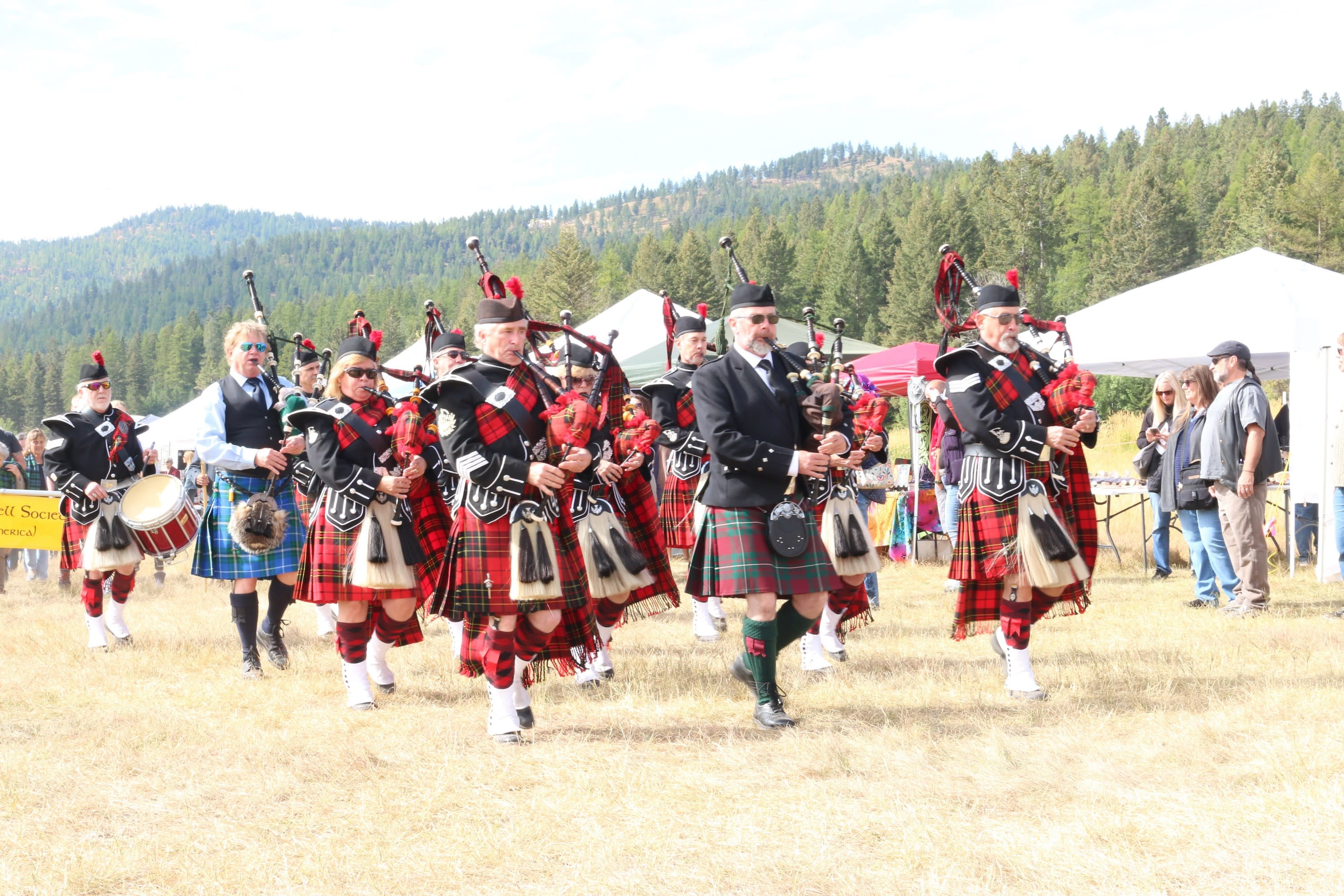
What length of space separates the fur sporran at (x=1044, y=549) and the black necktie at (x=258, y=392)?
3891 mm

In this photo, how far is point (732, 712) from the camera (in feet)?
16.4

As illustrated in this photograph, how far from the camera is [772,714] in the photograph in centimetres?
469

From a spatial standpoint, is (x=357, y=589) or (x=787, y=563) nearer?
(x=787, y=563)

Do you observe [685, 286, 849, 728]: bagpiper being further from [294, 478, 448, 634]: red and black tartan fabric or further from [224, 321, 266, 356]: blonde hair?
[224, 321, 266, 356]: blonde hair

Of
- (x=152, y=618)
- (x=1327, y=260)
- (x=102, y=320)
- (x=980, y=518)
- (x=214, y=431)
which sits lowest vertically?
(x=152, y=618)

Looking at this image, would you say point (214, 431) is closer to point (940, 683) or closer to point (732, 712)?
point (732, 712)

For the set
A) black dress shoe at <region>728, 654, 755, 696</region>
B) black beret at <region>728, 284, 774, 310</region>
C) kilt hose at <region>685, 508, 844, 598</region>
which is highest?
black beret at <region>728, 284, 774, 310</region>

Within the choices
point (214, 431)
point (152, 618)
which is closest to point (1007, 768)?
point (214, 431)

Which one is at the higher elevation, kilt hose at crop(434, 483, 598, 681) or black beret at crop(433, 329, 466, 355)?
black beret at crop(433, 329, 466, 355)

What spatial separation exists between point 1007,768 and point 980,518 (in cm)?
135

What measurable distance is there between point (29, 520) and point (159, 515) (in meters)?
4.66

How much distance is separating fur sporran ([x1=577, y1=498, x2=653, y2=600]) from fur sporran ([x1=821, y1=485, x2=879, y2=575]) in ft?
3.06

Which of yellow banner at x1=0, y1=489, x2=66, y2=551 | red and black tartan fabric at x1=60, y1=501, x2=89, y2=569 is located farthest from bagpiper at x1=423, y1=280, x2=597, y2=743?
yellow banner at x1=0, y1=489, x2=66, y2=551

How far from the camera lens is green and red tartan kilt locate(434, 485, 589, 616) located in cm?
439
